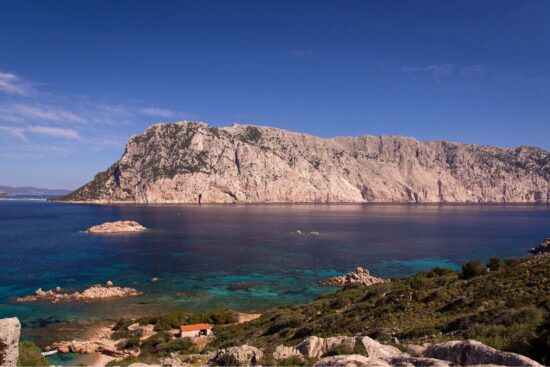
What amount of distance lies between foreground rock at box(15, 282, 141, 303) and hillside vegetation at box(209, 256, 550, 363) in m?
19.3

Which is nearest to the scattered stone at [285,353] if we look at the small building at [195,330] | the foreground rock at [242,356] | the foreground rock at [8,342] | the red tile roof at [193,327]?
the foreground rock at [242,356]

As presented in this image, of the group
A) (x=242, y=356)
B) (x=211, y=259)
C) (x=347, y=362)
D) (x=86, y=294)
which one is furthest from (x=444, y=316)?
(x=211, y=259)

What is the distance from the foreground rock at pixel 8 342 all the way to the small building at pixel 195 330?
2388 centimetres

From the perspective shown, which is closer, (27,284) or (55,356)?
(55,356)

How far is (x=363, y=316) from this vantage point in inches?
951

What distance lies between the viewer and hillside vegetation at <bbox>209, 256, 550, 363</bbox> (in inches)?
498

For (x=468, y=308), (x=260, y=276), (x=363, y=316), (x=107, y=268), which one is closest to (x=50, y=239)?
(x=107, y=268)

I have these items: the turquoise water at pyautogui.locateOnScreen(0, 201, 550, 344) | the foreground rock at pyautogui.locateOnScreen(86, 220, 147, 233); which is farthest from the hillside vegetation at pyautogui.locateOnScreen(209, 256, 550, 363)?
the foreground rock at pyautogui.locateOnScreen(86, 220, 147, 233)

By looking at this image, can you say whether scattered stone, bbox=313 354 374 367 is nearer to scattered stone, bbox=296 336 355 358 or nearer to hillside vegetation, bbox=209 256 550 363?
hillside vegetation, bbox=209 256 550 363

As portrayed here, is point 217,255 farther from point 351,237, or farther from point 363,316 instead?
point 363,316

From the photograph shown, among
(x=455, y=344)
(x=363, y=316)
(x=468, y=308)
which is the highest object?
(x=455, y=344)

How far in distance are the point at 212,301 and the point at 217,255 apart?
28.6m

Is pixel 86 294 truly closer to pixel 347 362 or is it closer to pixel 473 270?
pixel 473 270

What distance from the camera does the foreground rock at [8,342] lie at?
8.21 metres
